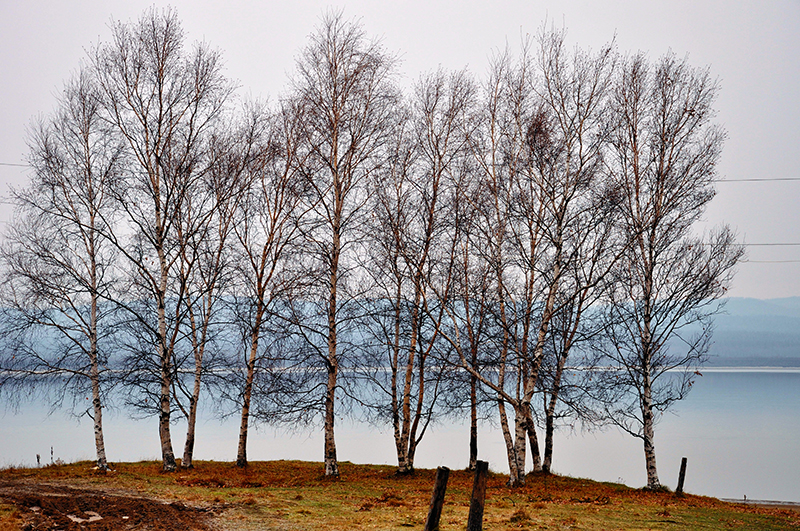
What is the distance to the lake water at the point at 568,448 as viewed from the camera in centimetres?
3344

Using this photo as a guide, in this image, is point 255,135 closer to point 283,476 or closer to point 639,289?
point 283,476

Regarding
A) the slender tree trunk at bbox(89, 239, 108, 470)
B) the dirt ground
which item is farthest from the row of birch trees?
the dirt ground

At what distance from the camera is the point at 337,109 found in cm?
2247

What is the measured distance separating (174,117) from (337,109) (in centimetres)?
588

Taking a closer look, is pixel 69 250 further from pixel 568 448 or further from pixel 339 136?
pixel 568 448

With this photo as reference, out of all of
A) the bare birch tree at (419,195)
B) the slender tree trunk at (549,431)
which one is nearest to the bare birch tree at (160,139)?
the bare birch tree at (419,195)

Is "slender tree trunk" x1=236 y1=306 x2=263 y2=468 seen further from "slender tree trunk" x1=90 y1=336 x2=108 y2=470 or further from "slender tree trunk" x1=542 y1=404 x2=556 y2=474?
"slender tree trunk" x1=542 y1=404 x2=556 y2=474

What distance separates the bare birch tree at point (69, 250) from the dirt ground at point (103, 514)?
26.2 ft

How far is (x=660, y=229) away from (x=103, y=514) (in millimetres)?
19540

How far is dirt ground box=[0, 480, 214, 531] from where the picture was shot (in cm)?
987

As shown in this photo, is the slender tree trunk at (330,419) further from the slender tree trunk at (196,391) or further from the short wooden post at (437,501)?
the short wooden post at (437,501)

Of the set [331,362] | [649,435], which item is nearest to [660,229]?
[649,435]

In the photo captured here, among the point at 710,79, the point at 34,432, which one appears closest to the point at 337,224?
the point at 710,79

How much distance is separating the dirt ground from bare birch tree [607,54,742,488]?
50.8ft
